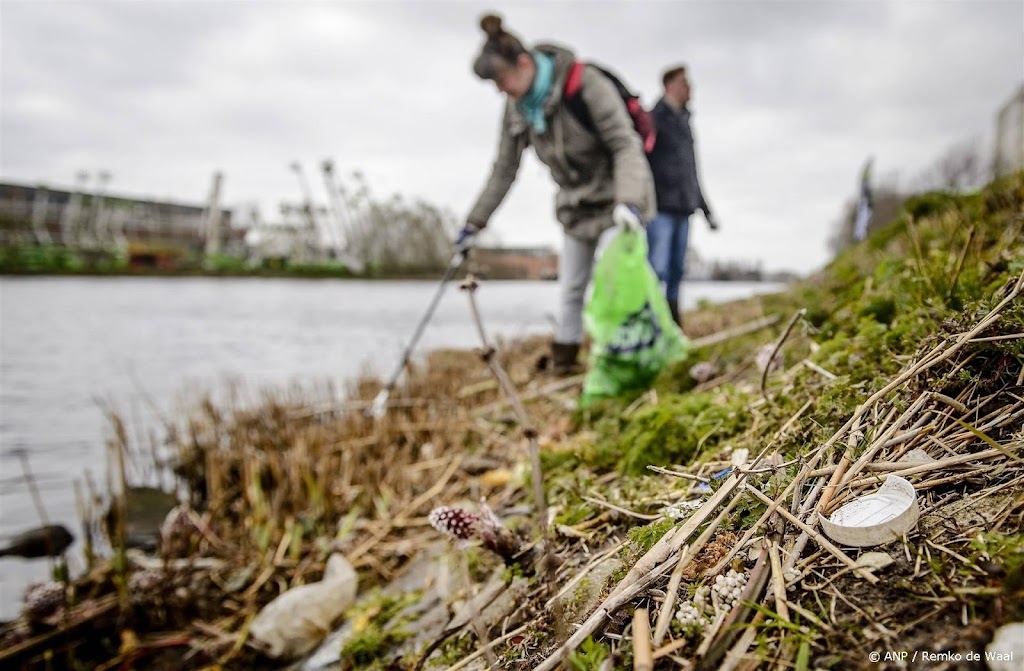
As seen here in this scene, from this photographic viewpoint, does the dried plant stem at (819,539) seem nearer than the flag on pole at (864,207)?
Yes

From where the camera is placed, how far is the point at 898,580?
0.81 meters

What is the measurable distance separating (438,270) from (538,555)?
4823cm

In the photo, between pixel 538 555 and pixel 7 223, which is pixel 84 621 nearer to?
pixel 538 555

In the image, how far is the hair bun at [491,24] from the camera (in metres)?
3.29

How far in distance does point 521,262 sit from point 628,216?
2.92m

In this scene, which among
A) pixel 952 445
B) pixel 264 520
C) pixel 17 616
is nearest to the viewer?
pixel 952 445

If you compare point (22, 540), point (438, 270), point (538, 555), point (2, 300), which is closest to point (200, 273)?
point (438, 270)

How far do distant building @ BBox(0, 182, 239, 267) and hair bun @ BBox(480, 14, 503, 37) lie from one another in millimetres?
54243

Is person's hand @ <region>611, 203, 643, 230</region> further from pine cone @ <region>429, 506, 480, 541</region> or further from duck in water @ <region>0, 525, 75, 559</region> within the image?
duck in water @ <region>0, 525, 75, 559</region>

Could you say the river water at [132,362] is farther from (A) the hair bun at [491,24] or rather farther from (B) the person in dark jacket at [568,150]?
(A) the hair bun at [491,24]

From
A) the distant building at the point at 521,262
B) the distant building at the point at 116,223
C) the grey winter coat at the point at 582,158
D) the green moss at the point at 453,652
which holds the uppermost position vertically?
the distant building at the point at 116,223

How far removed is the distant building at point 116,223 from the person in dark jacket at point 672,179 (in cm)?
5373

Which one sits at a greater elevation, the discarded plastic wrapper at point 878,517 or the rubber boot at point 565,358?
the discarded plastic wrapper at point 878,517

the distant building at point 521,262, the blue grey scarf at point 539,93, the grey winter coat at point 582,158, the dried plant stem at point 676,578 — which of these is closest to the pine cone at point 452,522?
the dried plant stem at point 676,578
